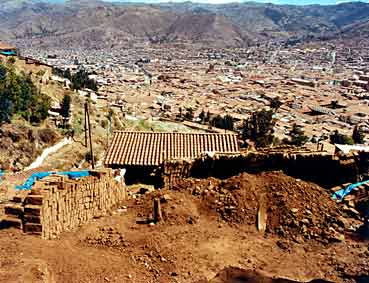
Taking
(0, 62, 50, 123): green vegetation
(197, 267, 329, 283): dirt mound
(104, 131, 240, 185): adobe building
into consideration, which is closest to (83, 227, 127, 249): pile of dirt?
(197, 267, 329, 283): dirt mound

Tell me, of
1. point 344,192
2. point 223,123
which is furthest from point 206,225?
point 223,123

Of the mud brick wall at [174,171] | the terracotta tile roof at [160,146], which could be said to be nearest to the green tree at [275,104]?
the terracotta tile roof at [160,146]

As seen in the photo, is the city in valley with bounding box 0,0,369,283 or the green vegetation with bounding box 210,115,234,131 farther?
the green vegetation with bounding box 210,115,234,131

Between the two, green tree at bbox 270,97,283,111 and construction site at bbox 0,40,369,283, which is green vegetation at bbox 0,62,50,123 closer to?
construction site at bbox 0,40,369,283

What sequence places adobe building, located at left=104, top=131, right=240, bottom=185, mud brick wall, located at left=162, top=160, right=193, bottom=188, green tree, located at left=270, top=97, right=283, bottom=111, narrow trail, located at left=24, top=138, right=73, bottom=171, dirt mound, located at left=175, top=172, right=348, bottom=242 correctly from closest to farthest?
dirt mound, located at left=175, top=172, right=348, bottom=242 → mud brick wall, located at left=162, top=160, right=193, bottom=188 → adobe building, located at left=104, top=131, right=240, bottom=185 → narrow trail, located at left=24, top=138, right=73, bottom=171 → green tree, located at left=270, top=97, right=283, bottom=111

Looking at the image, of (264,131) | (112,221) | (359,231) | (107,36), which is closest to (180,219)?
(112,221)

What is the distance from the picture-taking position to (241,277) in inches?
337

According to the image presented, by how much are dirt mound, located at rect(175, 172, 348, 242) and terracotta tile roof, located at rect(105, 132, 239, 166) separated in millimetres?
3344

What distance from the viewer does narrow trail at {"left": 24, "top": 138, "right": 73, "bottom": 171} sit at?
1958 cm

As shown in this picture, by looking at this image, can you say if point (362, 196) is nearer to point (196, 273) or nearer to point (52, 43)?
point (196, 273)

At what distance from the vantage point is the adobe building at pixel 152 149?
14.3 metres

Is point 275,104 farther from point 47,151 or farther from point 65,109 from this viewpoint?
point 47,151

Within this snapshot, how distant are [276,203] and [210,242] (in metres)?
→ 1.84

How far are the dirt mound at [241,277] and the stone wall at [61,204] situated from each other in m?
3.39
